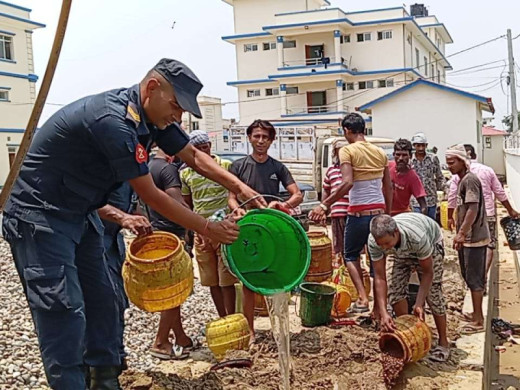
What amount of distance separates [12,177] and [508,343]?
5.72 meters

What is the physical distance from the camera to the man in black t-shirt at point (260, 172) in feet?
17.3

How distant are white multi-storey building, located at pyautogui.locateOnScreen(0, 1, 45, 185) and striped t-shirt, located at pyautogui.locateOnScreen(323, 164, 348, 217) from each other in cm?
2015

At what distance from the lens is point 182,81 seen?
304 cm

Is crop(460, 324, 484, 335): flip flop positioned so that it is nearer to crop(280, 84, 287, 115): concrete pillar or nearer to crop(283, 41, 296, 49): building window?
crop(280, 84, 287, 115): concrete pillar

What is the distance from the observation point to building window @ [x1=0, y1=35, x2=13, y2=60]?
2570 cm

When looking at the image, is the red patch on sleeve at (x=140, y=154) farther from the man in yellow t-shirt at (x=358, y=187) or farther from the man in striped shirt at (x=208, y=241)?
the man in yellow t-shirt at (x=358, y=187)

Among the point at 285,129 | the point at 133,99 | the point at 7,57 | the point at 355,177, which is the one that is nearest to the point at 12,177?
the point at 133,99

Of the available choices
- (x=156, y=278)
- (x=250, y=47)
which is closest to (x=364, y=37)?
(x=250, y=47)

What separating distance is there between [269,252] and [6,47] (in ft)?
81.8

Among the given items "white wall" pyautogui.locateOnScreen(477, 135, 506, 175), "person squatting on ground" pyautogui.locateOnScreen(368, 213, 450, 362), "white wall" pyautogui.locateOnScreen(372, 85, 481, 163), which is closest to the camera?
"person squatting on ground" pyautogui.locateOnScreen(368, 213, 450, 362)

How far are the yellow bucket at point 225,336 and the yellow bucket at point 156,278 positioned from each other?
24.2 inches

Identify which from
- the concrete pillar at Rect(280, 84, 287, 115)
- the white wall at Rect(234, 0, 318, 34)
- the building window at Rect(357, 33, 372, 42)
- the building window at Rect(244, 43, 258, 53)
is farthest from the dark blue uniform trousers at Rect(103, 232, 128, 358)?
the white wall at Rect(234, 0, 318, 34)

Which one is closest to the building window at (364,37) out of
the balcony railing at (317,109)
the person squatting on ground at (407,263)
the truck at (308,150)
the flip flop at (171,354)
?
the balcony railing at (317,109)

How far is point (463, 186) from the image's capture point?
18.8 feet
